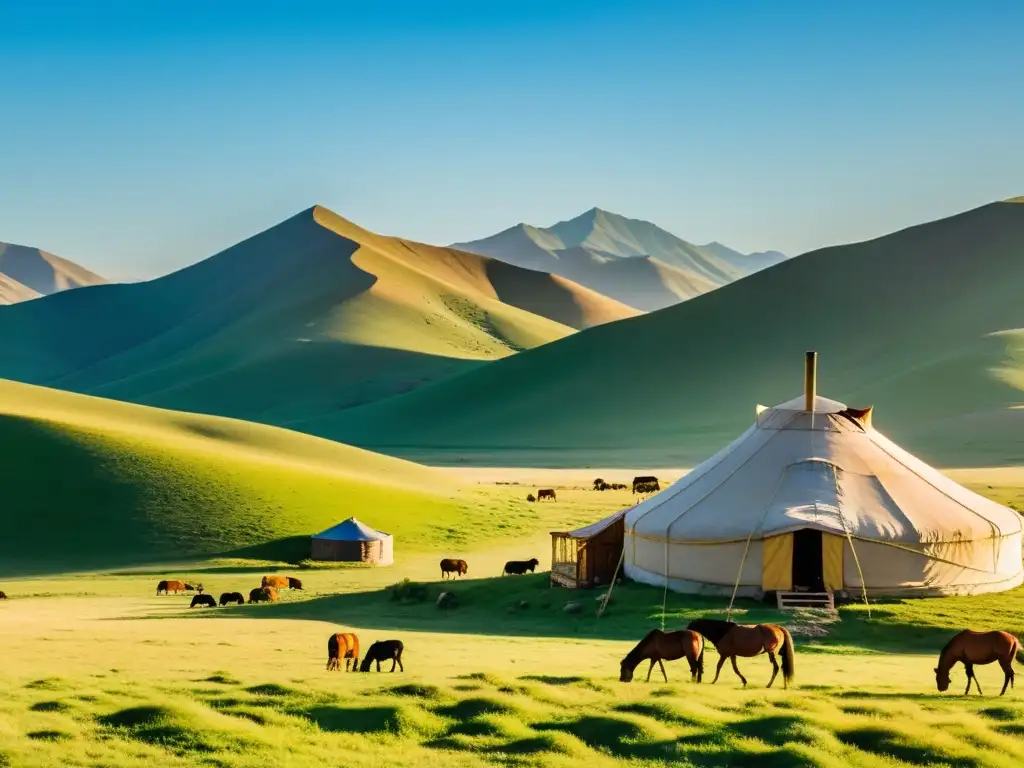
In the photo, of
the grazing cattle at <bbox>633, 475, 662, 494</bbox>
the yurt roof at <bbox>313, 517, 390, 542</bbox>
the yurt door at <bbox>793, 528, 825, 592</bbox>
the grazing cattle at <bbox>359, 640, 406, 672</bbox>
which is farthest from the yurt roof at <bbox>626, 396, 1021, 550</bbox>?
the grazing cattle at <bbox>633, 475, 662, 494</bbox>

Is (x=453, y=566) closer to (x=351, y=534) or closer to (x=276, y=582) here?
(x=276, y=582)

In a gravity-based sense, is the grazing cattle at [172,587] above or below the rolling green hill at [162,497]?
below

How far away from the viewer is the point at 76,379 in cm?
19375

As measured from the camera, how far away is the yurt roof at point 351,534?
42375 mm

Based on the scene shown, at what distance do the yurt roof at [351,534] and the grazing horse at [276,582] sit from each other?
243 inches

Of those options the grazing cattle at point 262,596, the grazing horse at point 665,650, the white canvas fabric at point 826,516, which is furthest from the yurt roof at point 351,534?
the grazing horse at point 665,650

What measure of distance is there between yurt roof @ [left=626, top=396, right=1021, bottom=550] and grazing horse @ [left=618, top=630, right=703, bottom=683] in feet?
28.4

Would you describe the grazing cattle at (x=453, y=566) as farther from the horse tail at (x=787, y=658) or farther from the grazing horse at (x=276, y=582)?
the horse tail at (x=787, y=658)

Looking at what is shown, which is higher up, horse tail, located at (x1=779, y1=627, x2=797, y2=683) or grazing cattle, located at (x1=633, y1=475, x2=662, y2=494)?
grazing cattle, located at (x1=633, y1=475, x2=662, y2=494)

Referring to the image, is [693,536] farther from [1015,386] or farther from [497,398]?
[497,398]

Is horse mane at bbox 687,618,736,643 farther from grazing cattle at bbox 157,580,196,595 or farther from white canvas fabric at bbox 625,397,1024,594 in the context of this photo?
grazing cattle at bbox 157,580,196,595

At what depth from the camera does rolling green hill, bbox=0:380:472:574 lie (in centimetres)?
4447

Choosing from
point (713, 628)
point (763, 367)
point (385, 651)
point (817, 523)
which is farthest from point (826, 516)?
point (763, 367)

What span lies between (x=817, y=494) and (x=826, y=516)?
2.73 ft
